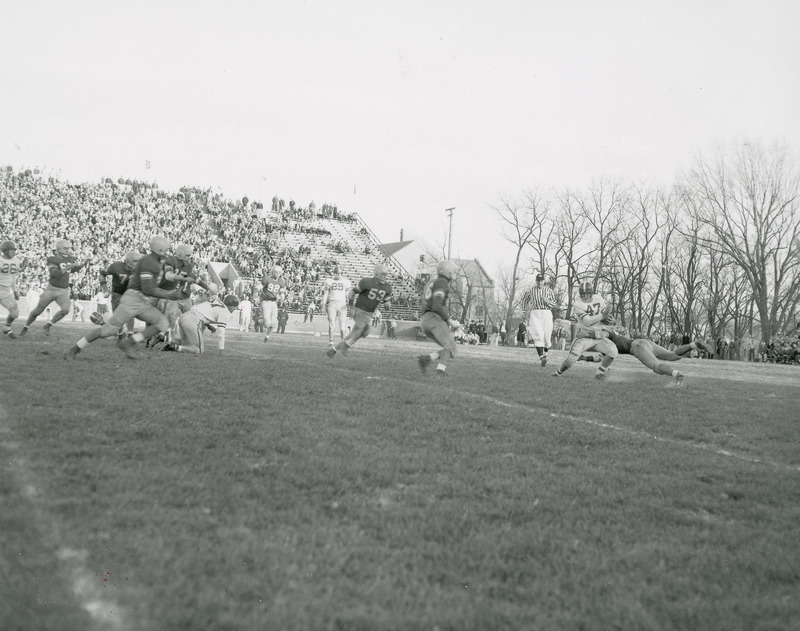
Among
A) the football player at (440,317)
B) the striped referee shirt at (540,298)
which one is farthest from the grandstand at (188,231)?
the football player at (440,317)

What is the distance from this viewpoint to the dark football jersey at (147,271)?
10.7 metres

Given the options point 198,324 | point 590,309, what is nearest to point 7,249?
point 198,324

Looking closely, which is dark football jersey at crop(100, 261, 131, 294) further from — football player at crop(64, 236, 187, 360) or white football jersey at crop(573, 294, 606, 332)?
white football jersey at crop(573, 294, 606, 332)

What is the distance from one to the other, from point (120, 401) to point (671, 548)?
202 inches

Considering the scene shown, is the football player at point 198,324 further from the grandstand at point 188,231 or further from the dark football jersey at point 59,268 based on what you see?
the grandstand at point 188,231

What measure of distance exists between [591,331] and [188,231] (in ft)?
123

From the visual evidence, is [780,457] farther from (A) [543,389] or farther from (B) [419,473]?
(A) [543,389]

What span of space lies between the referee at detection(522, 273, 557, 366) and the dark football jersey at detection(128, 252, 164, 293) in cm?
898

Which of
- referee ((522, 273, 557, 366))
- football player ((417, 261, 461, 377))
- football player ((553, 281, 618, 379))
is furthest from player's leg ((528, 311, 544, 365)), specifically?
football player ((417, 261, 461, 377))

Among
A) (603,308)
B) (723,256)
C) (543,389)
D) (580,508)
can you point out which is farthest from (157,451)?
(723,256)

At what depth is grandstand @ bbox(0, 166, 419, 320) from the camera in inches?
1577

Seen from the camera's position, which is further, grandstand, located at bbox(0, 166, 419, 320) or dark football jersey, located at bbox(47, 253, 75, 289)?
grandstand, located at bbox(0, 166, 419, 320)

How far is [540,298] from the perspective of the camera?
17031 mm

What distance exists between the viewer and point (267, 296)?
20.6 metres
